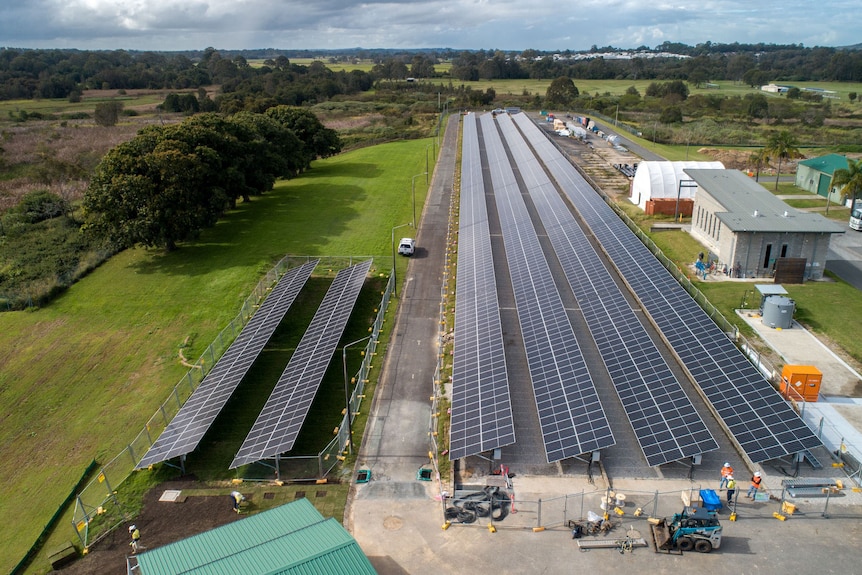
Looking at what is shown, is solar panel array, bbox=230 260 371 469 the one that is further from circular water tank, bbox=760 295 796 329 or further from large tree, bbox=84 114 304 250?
circular water tank, bbox=760 295 796 329

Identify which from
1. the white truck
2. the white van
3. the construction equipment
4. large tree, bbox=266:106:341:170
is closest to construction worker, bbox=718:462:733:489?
the construction equipment

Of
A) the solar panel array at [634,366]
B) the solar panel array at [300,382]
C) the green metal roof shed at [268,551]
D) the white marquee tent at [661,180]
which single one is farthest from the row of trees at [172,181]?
the white marquee tent at [661,180]

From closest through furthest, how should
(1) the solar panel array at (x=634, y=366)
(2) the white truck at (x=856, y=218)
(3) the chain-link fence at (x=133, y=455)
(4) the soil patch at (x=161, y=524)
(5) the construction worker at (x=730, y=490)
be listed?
(4) the soil patch at (x=161, y=524)
(5) the construction worker at (x=730, y=490)
(3) the chain-link fence at (x=133, y=455)
(1) the solar panel array at (x=634, y=366)
(2) the white truck at (x=856, y=218)

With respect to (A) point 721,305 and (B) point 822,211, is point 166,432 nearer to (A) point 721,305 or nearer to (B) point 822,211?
(A) point 721,305

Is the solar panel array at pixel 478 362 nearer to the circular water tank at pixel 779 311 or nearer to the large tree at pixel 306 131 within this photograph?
the circular water tank at pixel 779 311

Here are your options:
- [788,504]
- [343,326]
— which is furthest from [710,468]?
[343,326]

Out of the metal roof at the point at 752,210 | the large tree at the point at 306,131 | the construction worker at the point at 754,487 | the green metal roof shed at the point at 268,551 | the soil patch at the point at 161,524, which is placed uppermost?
the large tree at the point at 306,131

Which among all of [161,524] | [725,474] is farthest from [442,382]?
[161,524]

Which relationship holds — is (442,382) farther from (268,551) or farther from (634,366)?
(268,551)
